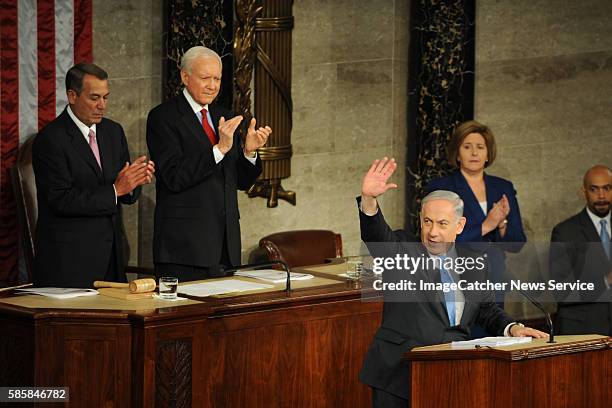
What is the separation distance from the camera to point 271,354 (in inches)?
221

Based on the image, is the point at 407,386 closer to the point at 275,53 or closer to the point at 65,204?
the point at 65,204

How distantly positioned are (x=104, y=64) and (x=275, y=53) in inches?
50.1

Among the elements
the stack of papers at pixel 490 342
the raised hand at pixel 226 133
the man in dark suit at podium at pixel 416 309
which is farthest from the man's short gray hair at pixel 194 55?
the stack of papers at pixel 490 342

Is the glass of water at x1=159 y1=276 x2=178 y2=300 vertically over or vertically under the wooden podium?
over

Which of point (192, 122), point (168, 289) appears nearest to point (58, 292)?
point (168, 289)

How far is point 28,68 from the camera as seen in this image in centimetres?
694

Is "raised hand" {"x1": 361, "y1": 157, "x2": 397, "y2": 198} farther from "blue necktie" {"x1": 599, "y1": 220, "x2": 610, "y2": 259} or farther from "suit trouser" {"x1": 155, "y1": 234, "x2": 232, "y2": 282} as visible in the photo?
"blue necktie" {"x1": 599, "y1": 220, "x2": 610, "y2": 259}

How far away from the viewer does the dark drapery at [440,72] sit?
8.62 meters

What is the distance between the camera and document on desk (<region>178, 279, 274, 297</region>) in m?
5.55

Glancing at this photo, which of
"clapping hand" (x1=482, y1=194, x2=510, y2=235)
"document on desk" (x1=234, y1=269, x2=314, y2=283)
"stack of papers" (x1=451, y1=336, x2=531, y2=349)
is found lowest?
"stack of papers" (x1=451, y1=336, x2=531, y2=349)

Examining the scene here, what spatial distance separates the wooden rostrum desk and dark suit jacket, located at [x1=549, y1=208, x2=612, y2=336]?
2.07 metres

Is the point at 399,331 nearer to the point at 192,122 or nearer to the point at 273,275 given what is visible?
the point at 273,275

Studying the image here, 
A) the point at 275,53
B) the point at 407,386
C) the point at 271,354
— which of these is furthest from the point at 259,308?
the point at 275,53

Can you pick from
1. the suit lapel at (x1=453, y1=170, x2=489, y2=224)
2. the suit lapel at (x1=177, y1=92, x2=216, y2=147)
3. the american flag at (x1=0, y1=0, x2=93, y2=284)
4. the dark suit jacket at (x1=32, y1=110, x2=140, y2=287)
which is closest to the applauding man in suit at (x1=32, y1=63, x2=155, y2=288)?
the dark suit jacket at (x1=32, y1=110, x2=140, y2=287)
